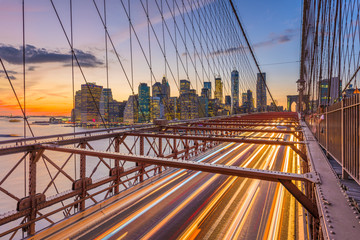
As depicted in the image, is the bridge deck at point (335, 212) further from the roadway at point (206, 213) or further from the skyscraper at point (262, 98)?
the skyscraper at point (262, 98)

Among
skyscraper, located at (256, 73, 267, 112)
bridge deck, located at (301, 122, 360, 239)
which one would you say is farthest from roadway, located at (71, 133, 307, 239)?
skyscraper, located at (256, 73, 267, 112)

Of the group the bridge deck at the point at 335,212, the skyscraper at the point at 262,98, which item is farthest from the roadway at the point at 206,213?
the skyscraper at the point at 262,98

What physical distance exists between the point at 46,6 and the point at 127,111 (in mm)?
8326

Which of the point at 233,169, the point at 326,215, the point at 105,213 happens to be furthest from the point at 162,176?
the point at 326,215

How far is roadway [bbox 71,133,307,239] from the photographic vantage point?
16.4 ft

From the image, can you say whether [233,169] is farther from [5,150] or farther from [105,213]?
[5,150]

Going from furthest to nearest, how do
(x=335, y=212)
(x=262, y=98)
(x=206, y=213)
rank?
(x=262, y=98)
(x=206, y=213)
(x=335, y=212)

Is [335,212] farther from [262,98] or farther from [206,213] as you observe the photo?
[262,98]

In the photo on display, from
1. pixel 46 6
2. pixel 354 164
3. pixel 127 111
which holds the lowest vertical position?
pixel 354 164

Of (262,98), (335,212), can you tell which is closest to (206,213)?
(335,212)

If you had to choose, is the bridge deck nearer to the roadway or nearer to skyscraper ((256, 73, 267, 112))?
the roadway

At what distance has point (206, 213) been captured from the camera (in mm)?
6035

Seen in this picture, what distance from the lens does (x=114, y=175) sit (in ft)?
26.2

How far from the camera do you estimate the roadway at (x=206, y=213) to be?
4984mm
